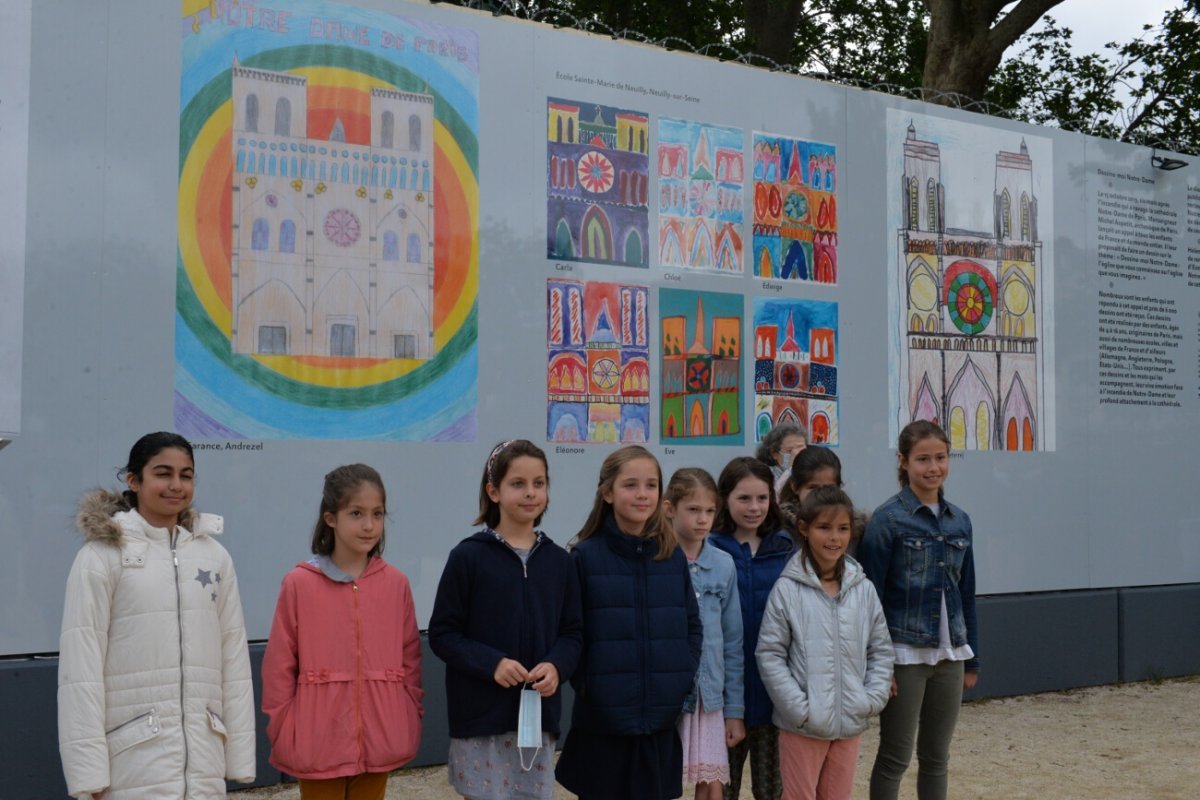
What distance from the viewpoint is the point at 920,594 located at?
4.98 meters

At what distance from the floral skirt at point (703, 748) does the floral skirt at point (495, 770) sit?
60 centimetres

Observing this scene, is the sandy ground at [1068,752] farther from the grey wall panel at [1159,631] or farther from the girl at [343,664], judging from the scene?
the girl at [343,664]

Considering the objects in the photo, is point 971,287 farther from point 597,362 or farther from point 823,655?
point 823,655

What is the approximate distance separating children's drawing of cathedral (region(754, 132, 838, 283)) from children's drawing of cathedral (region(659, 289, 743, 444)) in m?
0.42

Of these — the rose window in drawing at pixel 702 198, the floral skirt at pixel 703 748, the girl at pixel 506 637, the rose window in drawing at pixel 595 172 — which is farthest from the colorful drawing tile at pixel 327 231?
the floral skirt at pixel 703 748

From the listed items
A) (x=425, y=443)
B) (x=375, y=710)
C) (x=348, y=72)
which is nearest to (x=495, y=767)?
(x=375, y=710)

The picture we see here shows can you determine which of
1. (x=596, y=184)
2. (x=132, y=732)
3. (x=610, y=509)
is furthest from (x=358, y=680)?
(x=596, y=184)

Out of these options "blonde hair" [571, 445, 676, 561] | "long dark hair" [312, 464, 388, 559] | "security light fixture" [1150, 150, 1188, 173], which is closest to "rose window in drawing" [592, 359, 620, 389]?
"blonde hair" [571, 445, 676, 561]

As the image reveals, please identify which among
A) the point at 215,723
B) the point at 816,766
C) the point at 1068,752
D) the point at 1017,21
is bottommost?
the point at 1068,752

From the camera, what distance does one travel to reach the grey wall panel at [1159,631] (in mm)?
9086

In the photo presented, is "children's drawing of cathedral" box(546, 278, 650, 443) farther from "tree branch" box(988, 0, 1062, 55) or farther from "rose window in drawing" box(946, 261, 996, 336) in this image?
"tree branch" box(988, 0, 1062, 55)

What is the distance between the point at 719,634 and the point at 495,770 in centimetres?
94

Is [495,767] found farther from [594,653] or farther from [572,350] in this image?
[572,350]

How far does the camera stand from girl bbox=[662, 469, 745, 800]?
4.46 metres
